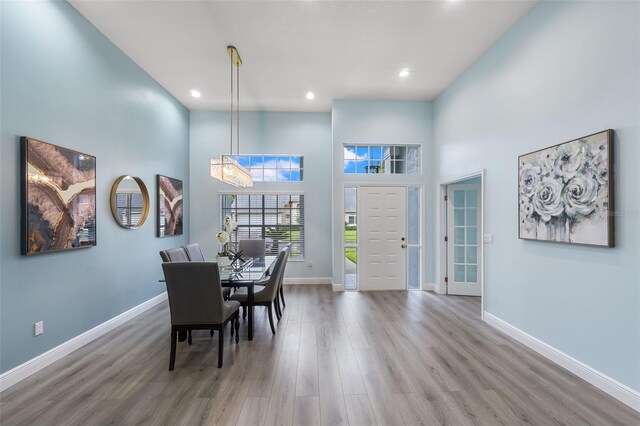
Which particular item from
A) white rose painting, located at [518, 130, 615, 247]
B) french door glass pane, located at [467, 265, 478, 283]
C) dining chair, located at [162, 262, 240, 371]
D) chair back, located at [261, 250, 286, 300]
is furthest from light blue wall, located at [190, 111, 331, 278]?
white rose painting, located at [518, 130, 615, 247]

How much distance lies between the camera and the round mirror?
3361 millimetres

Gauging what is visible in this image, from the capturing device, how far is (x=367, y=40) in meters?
3.20

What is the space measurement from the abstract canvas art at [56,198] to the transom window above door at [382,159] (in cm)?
382

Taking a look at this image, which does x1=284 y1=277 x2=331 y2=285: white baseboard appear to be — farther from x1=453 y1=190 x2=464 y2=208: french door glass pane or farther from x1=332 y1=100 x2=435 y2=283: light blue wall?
x1=453 y1=190 x2=464 y2=208: french door glass pane

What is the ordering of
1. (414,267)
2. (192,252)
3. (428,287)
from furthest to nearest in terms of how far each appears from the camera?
1. (414,267)
2. (428,287)
3. (192,252)

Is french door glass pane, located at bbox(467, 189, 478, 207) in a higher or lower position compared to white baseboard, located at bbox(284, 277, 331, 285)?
higher

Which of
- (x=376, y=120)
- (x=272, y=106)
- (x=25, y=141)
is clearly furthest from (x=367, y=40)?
(x=25, y=141)

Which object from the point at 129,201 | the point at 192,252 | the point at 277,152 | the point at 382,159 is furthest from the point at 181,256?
the point at 382,159

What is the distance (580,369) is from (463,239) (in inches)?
102

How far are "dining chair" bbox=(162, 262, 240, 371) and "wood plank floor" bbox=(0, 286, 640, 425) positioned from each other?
39 cm

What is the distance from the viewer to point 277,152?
5488mm

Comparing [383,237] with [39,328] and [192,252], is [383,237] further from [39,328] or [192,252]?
[39,328]

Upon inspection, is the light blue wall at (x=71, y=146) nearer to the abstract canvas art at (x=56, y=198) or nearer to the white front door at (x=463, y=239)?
the abstract canvas art at (x=56, y=198)

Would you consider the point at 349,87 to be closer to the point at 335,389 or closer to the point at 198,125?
the point at 198,125
